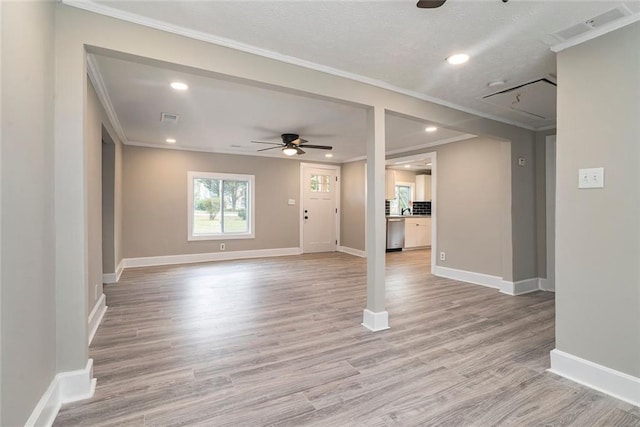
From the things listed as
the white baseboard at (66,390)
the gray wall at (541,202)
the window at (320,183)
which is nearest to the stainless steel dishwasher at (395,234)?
the window at (320,183)

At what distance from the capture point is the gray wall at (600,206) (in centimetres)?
183

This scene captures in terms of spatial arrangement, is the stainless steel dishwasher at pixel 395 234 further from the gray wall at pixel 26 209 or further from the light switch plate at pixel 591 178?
the gray wall at pixel 26 209

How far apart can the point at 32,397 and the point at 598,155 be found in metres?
3.41

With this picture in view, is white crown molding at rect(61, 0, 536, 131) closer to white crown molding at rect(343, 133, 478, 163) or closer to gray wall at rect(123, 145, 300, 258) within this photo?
white crown molding at rect(343, 133, 478, 163)

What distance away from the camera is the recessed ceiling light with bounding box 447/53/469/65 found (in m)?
2.33

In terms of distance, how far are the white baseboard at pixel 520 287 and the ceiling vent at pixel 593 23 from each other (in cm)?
313

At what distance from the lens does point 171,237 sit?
602 cm

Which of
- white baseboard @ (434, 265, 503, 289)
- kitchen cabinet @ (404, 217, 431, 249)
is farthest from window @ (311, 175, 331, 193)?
white baseboard @ (434, 265, 503, 289)

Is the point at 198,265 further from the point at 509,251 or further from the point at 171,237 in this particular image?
the point at 509,251

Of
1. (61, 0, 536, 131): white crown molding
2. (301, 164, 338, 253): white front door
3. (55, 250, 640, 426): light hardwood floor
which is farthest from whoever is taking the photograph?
(301, 164, 338, 253): white front door

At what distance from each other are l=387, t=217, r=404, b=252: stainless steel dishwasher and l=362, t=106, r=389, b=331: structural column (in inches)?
207

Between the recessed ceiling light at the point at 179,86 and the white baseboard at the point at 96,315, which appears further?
the recessed ceiling light at the point at 179,86

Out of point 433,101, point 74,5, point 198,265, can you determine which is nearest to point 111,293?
point 198,265

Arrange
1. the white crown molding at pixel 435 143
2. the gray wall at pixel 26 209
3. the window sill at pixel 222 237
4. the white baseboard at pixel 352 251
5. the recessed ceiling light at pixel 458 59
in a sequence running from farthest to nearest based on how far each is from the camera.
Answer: the white baseboard at pixel 352 251 < the window sill at pixel 222 237 < the white crown molding at pixel 435 143 < the recessed ceiling light at pixel 458 59 < the gray wall at pixel 26 209
